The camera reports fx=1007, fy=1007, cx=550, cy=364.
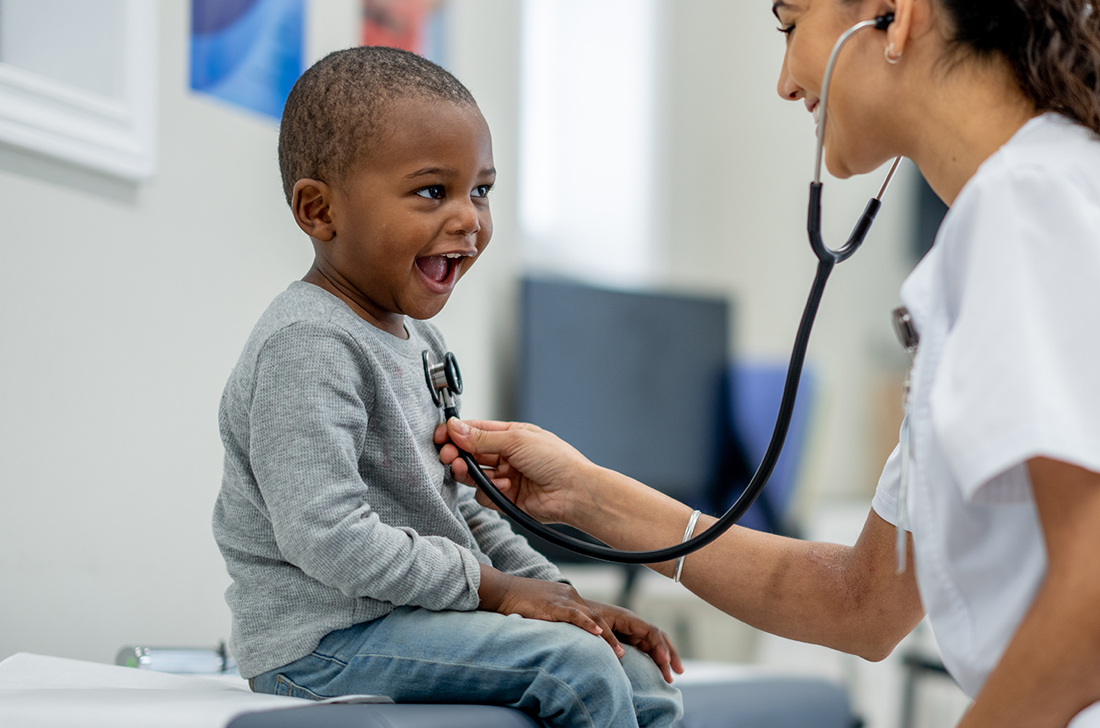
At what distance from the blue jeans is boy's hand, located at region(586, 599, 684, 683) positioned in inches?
4.9

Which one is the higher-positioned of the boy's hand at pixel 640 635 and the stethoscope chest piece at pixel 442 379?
the stethoscope chest piece at pixel 442 379

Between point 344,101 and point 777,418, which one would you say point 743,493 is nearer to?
point 777,418

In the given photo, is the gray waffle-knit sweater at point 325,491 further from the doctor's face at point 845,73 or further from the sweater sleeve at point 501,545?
the doctor's face at point 845,73

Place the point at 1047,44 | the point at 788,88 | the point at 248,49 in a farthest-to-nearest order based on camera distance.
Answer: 1. the point at 248,49
2. the point at 788,88
3. the point at 1047,44

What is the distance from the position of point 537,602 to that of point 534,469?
22 centimetres

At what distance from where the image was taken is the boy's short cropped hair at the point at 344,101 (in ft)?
3.30

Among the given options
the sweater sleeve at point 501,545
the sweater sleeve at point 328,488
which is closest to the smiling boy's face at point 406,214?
the sweater sleeve at point 328,488

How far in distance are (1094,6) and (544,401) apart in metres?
1.92

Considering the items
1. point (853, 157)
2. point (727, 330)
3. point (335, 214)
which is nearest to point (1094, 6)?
point (853, 157)

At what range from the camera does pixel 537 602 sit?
959 millimetres

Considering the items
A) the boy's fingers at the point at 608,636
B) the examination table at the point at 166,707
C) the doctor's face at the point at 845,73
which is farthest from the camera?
the boy's fingers at the point at 608,636

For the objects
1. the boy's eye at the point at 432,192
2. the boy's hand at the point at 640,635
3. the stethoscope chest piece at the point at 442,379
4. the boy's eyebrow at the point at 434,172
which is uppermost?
the boy's eyebrow at the point at 434,172

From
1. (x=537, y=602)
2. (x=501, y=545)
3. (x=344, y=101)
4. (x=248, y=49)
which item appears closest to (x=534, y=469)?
(x=501, y=545)

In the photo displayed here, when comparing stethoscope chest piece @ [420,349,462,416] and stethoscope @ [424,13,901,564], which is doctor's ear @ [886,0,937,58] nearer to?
stethoscope @ [424,13,901,564]
